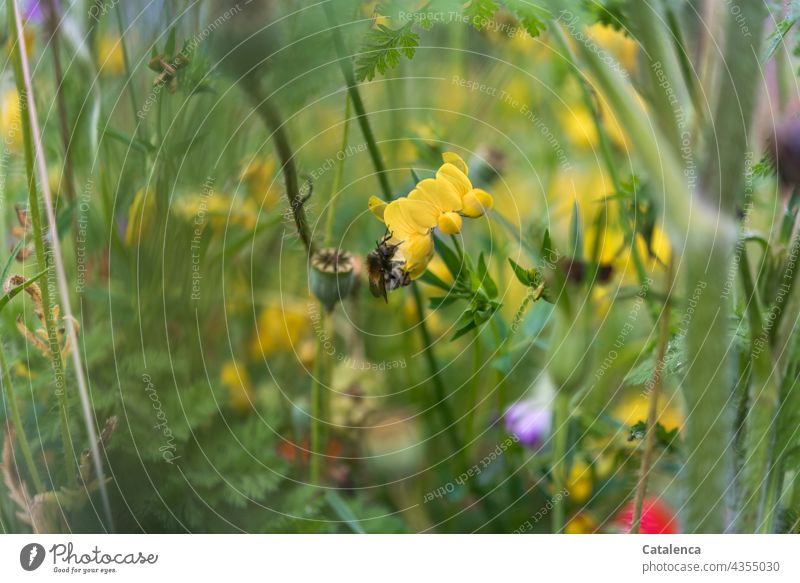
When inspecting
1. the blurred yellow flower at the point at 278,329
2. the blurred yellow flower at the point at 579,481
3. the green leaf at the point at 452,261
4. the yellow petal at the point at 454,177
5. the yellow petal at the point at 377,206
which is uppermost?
the yellow petal at the point at 454,177

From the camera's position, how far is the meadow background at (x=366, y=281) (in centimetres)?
57

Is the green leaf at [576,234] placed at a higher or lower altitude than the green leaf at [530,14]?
lower

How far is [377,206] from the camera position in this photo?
59 centimetres

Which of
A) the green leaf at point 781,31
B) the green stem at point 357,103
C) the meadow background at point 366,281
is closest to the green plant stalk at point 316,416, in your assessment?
the meadow background at point 366,281

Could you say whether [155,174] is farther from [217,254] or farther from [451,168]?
[451,168]

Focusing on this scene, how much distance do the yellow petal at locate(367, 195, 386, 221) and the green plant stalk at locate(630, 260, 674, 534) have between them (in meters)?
0.21

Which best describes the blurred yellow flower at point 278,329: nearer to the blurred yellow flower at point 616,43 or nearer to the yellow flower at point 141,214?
the yellow flower at point 141,214

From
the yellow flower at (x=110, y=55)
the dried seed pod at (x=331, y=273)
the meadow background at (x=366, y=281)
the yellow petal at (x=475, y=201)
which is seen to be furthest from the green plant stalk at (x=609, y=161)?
the yellow flower at (x=110, y=55)

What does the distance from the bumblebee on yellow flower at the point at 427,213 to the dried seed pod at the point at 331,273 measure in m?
0.03

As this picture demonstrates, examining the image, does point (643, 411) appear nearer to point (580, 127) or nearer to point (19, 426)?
point (580, 127)

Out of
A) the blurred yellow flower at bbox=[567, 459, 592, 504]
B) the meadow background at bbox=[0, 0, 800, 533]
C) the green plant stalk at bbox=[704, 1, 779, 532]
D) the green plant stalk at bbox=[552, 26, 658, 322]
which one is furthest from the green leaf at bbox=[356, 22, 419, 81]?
the blurred yellow flower at bbox=[567, 459, 592, 504]

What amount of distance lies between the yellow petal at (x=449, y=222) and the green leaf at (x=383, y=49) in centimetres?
11

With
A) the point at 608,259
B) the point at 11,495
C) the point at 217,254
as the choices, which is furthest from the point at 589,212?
the point at 11,495

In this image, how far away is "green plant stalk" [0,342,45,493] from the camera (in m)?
0.57
